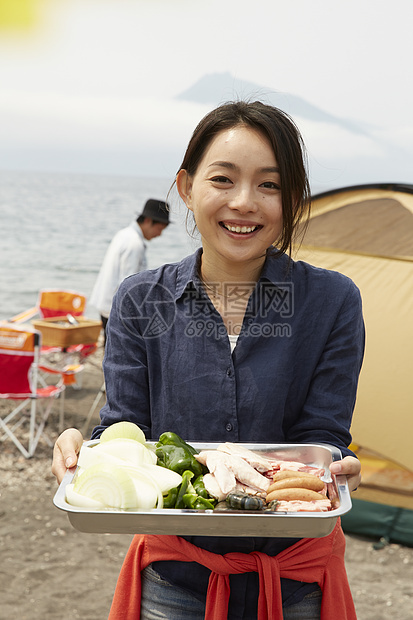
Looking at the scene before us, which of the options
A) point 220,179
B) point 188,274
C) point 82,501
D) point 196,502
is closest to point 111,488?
point 82,501

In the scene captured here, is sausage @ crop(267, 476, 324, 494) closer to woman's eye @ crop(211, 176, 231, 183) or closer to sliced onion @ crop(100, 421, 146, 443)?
sliced onion @ crop(100, 421, 146, 443)

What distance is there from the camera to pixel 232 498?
123cm

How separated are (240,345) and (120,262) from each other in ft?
17.2

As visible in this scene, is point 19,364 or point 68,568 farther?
point 19,364

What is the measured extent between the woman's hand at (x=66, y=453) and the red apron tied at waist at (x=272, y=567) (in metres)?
0.28

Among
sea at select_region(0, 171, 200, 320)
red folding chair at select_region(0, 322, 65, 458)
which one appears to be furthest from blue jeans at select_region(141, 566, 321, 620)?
sea at select_region(0, 171, 200, 320)

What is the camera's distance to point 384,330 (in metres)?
4.04

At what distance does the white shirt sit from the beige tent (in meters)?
2.70

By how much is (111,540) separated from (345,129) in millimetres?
122789

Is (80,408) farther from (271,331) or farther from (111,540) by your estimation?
(271,331)

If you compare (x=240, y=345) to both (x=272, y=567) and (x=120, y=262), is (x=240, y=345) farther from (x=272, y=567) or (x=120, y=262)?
(x=120, y=262)

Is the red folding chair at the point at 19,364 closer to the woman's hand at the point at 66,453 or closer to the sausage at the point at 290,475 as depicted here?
the woman's hand at the point at 66,453

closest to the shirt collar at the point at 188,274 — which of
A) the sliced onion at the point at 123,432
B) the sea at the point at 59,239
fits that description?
the sliced onion at the point at 123,432

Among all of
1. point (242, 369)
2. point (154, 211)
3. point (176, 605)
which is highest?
point (242, 369)
